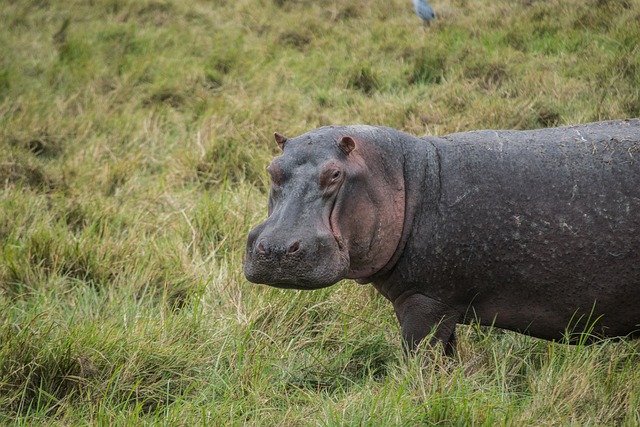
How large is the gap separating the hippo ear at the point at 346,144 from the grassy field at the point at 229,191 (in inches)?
33.2

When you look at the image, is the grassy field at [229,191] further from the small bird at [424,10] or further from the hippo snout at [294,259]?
the hippo snout at [294,259]

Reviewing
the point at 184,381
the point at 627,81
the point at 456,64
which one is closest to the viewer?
the point at 184,381

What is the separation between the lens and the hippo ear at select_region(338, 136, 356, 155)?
272 centimetres

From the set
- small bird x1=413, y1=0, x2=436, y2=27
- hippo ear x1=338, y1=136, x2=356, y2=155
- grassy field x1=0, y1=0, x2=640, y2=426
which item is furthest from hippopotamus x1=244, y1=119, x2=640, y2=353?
small bird x1=413, y1=0, x2=436, y2=27

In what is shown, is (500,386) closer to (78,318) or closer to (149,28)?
(78,318)

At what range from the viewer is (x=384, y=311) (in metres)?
3.58

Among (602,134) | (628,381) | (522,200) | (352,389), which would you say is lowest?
(352,389)

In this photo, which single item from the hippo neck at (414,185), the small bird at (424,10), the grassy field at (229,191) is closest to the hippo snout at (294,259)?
the hippo neck at (414,185)

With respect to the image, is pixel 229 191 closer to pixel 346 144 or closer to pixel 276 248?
pixel 346 144

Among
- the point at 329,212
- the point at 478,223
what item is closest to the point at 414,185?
the point at 478,223

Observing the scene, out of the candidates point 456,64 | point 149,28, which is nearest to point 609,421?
point 456,64

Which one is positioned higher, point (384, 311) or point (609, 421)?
point (609, 421)

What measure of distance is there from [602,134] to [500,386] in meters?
1.06

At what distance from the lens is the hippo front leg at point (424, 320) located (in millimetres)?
2879
